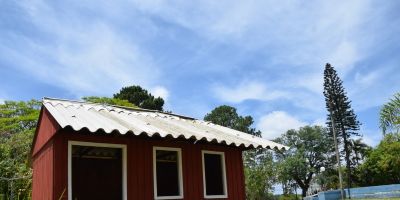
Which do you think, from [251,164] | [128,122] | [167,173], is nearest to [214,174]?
[167,173]

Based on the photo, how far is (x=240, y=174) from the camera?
36.8 feet

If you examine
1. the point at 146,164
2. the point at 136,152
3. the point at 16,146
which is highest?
the point at 16,146

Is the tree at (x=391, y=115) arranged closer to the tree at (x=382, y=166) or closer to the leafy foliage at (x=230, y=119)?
the tree at (x=382, y=166)

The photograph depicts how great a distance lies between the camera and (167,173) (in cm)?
1150

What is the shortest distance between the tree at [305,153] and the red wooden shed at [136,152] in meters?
51.9

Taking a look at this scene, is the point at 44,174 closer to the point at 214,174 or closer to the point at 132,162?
the point at 132,162

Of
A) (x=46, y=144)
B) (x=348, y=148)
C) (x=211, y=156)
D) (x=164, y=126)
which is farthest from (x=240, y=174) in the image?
(x=348, y=148)

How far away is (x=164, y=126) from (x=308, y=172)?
57620mm

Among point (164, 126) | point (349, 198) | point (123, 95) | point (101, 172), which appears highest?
point (123, 95)

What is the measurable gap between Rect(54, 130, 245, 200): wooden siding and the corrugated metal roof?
352mm

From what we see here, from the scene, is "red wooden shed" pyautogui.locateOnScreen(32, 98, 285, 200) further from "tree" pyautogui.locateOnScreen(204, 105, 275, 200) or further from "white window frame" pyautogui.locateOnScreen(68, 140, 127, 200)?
"tree" pyautogui.locateOnScreen(204, 105, 275, 200)

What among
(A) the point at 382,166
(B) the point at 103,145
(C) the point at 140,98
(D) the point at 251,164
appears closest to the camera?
(B) the point at 103,145

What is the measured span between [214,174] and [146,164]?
6.69 ft

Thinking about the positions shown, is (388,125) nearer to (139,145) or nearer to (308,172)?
(139,145)
